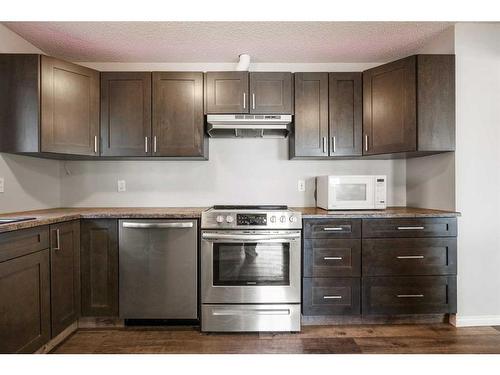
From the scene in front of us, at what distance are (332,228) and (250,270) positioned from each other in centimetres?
72

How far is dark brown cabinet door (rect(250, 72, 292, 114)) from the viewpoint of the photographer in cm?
249

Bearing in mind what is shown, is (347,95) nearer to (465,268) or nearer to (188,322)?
(465,268)

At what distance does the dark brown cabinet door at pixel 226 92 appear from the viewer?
97.3 inches

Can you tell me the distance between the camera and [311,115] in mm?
2533

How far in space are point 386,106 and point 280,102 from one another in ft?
2.92

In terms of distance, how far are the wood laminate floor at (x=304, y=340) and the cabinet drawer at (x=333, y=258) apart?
45cm

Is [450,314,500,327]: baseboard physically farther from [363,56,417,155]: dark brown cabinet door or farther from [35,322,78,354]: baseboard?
[35,322,78,354]: baseboard

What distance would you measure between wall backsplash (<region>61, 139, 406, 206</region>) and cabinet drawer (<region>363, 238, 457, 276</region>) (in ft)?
2.47

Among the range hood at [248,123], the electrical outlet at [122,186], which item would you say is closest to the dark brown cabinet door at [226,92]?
the range hood at [248,123]

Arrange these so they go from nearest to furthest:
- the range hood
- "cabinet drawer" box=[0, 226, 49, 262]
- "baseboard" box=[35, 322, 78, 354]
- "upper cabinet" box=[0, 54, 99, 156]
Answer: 1. "cabinet drawer" box=[0, 226, 49, 262]
2. "baseboard" box=[35, 322, 78, 354]
3. "upper cabinet" box=[0, 54, 99, 156]
4. the range hood

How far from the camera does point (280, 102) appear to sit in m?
2.51

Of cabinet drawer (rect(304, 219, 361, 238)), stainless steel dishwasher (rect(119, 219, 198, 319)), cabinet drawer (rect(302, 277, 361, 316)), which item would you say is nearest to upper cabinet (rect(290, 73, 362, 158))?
cabinet drawer (rect(304, 219, 361, 238))

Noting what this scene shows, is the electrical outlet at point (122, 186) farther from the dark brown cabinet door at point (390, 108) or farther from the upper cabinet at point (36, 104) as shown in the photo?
the dark brown cabinet door at point (390, 108)

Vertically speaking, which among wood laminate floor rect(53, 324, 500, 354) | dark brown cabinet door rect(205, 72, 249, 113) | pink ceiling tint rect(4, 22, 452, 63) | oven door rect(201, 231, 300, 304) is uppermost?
pink ceiling tint rect(4, 22, 452, 63)
